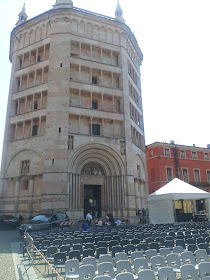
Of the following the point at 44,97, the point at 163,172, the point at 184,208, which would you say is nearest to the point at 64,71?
the point at 44,97

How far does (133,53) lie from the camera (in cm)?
3784

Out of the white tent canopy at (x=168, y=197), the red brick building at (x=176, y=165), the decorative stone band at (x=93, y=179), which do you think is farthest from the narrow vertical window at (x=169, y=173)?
the white tent canopy at (x=168, y=197)

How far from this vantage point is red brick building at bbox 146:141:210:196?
42.1 m

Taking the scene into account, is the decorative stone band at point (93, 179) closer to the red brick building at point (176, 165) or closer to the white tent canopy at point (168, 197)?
the white tent canopy at point (168, 197)

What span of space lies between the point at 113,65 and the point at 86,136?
11010mm

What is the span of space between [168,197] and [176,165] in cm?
2560

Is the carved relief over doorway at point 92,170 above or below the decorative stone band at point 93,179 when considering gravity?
above

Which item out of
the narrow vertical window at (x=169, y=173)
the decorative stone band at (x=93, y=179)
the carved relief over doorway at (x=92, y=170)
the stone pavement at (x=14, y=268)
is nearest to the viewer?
the stone pavement at (x=14, y=268)

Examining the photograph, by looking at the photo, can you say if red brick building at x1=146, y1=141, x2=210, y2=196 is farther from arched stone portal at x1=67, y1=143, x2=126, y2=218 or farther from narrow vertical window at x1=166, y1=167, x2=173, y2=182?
arched stone portal at x1=67, y1=143, x2=126, y2=218

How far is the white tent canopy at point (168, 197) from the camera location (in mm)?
18578

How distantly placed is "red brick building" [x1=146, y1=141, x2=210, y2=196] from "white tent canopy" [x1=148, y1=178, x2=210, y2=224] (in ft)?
67.5

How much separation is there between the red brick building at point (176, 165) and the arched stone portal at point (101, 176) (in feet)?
50.8

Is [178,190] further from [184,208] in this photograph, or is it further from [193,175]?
[193,175]

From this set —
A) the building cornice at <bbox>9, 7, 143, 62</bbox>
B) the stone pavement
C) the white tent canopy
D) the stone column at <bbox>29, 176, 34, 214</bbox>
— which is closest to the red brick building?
the building cornice at <bbox>9, 7, 143, 62</bbox>
